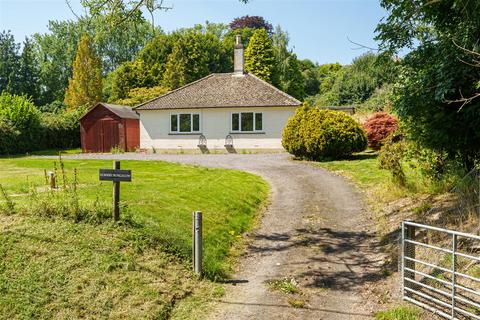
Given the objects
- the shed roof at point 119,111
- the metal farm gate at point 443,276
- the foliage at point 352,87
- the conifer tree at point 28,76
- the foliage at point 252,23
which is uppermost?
the foliage at point 252,23

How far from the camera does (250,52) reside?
188 feet

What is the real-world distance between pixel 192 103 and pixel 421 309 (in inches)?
1031

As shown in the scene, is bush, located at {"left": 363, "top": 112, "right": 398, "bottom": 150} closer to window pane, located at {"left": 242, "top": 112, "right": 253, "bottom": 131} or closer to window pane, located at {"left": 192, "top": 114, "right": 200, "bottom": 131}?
window pane, located at {"left": 242, "top": 112, "right": 253, "bottom": 131}

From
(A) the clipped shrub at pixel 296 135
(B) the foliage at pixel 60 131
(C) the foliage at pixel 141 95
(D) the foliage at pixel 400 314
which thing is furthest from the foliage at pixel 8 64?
(D) the foliage at pixel 400 314

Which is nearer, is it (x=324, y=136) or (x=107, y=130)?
(x=324, y=136)

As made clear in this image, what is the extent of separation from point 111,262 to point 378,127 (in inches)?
759

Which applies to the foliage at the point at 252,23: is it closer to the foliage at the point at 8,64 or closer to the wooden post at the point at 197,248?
the foliage at the point at 8,64

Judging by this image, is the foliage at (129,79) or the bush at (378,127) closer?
the bush at (378,127)

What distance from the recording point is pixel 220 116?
3116 cm

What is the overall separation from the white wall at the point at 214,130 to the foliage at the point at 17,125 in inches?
364

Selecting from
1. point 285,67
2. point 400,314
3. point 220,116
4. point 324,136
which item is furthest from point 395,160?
point 285,67

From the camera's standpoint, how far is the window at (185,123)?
3175cm

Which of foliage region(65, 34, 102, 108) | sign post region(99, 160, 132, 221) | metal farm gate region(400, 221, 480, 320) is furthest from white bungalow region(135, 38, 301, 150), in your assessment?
foliage region(65, 34, 102, 108)

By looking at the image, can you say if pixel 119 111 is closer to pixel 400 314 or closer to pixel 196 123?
pixel 196 123
